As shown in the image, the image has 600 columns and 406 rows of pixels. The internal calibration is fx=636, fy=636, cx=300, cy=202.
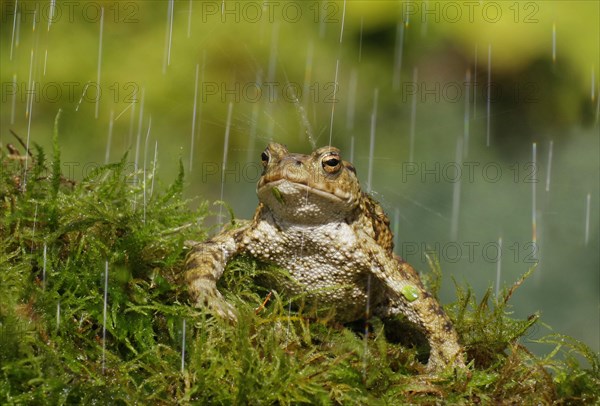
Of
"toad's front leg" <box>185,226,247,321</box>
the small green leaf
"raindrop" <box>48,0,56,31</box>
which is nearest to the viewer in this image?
"toad's front leg" <box>185,226,247,321</box>

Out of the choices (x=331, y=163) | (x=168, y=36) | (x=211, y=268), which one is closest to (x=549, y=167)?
(x=168, y=36)

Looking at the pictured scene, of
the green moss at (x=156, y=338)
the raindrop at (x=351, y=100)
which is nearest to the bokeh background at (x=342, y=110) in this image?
the raindrop at (x=351, y=100)

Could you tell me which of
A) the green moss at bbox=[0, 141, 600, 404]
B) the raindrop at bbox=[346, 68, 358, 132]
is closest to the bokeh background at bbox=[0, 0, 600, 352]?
the raindrop at bbox=[346, 68, 358, 132]

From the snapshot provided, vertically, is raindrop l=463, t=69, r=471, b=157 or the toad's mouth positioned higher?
raindrop l=463, t=69, r=471, b=157

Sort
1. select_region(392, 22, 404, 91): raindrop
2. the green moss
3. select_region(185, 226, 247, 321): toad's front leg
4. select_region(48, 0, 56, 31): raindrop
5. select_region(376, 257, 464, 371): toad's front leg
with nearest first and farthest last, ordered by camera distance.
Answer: the green moss → select_region(185, 226, 247, 321): toad's front leg → select_region(376, 257, 464, 371): toad's front leg → select_region(392, 22, 404, 91): raindrop → select_region(48, 0, 56, 31): raindrop

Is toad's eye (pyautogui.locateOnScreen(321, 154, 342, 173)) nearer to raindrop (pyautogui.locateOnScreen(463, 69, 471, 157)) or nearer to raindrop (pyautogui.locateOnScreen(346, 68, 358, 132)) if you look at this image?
raindrop (pyautogui.locateOnScreen(346, 68, 358, 132))

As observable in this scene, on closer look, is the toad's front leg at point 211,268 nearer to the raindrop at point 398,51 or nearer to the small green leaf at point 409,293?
the small green leaf at point 409,293

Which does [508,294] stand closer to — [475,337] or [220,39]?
[475,337]
